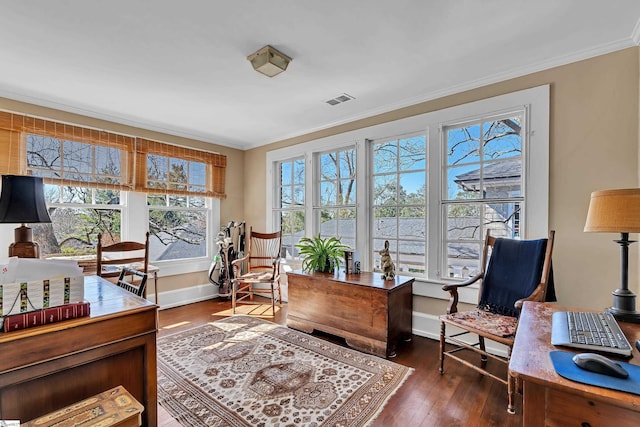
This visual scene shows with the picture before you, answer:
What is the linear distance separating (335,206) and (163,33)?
249 cm

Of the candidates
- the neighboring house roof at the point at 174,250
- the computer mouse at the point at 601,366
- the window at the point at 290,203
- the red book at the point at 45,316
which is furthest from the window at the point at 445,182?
the red book at the point at 45,316

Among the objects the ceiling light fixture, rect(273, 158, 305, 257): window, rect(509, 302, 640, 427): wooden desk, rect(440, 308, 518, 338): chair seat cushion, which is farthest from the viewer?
rect(273, 158, 305, 257): window

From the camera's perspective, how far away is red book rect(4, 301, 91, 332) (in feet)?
3.66

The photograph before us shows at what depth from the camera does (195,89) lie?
285cm

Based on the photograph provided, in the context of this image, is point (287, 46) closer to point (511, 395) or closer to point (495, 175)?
point (495, 175)

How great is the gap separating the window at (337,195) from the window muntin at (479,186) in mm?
1146

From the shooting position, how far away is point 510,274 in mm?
2275

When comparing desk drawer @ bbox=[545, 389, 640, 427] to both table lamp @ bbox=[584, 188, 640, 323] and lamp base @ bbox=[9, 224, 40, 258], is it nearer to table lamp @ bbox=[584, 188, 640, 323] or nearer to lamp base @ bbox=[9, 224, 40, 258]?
table lamp @ bbox=[584, 188, 640, 323]

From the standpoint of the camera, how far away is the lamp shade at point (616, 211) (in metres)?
1.30

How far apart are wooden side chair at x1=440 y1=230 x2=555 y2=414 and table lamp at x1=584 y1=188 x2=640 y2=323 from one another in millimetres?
527

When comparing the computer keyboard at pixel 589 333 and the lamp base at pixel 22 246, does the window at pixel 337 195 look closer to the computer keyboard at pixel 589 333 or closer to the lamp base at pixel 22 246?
the computer keyboard at pixel 589 333

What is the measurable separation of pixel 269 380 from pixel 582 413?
187cm

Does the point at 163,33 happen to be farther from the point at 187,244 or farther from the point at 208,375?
the point at 187,244

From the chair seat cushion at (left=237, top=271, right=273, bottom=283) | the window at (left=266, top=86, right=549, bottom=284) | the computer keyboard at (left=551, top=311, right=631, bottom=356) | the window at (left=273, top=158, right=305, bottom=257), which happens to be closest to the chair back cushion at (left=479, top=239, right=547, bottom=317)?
the window at (left=266, top=86, right=549, bottom=284)
